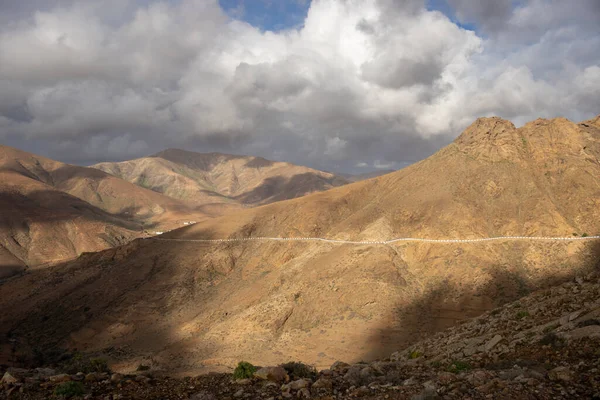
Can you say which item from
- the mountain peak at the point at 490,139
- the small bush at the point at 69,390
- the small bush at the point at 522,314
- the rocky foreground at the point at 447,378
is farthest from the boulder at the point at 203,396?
the mountain peak at the point at 490,139

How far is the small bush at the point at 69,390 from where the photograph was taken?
9.18 meters

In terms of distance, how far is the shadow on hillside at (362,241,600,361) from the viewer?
2805cm

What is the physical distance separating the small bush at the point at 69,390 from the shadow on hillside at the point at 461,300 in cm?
2100

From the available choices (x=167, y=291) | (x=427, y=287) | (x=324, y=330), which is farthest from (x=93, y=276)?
(x=427, y=287)

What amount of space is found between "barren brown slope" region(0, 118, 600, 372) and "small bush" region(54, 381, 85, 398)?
58.7ft

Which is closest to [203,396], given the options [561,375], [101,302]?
[561,375]

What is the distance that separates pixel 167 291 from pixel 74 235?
7214cm

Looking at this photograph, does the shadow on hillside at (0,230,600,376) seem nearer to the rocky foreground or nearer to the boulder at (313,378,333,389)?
the rocky foreground

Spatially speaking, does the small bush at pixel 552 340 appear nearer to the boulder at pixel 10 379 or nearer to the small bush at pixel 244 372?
the small bush at pixel 244 372

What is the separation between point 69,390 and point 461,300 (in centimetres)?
2786

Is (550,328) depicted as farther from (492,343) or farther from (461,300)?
(461,300)

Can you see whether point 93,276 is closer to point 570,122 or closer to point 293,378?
point 293,378

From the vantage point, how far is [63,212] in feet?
368

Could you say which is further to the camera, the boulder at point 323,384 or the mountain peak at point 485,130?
the mountain peak at point 485,130
